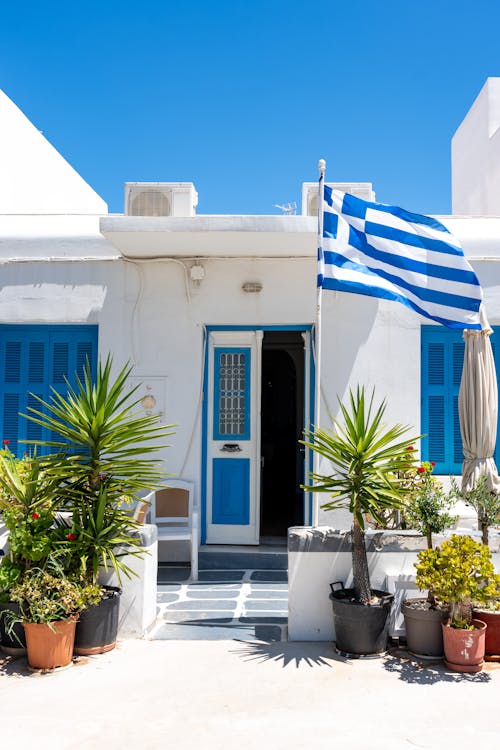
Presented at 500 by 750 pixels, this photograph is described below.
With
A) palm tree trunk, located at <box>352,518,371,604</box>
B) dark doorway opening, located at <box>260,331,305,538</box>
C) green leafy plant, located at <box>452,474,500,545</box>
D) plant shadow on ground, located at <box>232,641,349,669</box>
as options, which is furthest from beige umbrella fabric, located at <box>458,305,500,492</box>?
dark doorway opening, located at <box>260,331,305,538</box>

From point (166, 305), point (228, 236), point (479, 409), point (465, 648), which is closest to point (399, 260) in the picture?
point (479, 409)

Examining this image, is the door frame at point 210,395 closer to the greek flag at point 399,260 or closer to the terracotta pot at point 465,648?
the greek flag at point 399,260

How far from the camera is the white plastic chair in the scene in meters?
6.58

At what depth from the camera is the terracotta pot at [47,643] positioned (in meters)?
4.31

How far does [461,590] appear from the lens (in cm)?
429

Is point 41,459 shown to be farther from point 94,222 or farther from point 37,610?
point 94,222

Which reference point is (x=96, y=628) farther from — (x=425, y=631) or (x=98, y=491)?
(x=425, y=631)

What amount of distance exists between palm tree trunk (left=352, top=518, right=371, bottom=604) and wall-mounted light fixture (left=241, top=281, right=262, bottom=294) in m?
3.54

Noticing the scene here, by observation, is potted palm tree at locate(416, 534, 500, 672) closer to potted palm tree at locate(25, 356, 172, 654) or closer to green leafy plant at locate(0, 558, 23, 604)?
potted palm tree at locate(25, 356, 172, 654)

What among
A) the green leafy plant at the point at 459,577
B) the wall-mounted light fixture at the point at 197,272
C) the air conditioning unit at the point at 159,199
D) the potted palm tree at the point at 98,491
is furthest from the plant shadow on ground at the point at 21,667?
the air conditioning unit at the point at 159,199

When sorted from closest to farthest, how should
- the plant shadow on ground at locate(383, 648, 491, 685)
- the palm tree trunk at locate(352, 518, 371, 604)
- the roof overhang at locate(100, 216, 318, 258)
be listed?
the plant shadow on ground at locate(383, 648, 491, 685), the palm tree trunk at locate(352, 518, 371, 604), the roof overhang at locate(100, 216, 318, 258)

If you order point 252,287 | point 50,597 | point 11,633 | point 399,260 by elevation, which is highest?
point 252,287

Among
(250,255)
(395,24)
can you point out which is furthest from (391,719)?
(395,24)

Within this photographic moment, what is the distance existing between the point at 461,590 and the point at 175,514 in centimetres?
375
